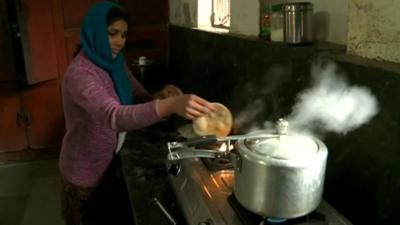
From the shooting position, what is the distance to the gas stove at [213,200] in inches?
35.6

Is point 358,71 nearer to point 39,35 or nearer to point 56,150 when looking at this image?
point 39,35

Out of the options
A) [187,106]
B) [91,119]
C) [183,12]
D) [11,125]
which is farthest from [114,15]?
[11,125]

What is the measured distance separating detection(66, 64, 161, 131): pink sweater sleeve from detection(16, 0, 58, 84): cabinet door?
1553 mm

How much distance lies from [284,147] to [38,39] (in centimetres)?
253

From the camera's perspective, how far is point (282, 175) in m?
0.79

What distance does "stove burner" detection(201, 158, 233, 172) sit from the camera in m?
1.18

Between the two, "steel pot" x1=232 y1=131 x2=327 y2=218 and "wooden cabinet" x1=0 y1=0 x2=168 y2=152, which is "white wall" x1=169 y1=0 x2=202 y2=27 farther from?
"steel pot" x1=232 y1=131 x2=327 y2=218

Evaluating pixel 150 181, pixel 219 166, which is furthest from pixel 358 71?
pixel 150 181

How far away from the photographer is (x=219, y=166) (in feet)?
3.89

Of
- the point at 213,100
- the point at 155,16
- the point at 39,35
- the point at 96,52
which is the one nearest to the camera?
the point at 96,52

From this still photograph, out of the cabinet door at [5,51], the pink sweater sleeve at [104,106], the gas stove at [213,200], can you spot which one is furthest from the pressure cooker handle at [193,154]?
the cabinet door at [5,51]

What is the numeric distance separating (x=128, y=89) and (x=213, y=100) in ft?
1.44

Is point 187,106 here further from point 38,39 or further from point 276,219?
point 38,39

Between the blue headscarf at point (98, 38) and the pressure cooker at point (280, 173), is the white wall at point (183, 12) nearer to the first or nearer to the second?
the blue headscarf at point (98, 38)
